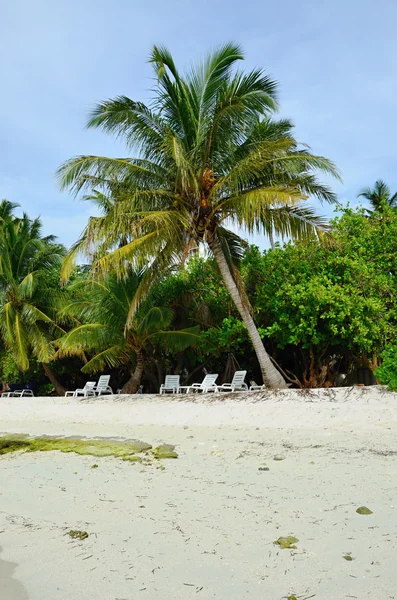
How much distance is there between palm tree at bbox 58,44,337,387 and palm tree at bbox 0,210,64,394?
8.05 meters

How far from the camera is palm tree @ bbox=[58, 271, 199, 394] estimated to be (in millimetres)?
16328

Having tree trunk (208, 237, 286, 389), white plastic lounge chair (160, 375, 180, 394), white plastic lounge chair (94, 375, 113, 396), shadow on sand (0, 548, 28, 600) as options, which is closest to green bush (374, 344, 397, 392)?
tree trunk (208, 237, 286, 389)

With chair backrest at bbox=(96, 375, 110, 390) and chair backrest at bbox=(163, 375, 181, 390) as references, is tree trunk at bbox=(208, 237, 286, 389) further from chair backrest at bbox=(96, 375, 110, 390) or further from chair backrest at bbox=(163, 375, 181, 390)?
chair backrest at bbox=(96, 375, 110, 390)

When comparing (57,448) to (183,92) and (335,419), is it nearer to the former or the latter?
(335,419)

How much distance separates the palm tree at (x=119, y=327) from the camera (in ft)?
53.6

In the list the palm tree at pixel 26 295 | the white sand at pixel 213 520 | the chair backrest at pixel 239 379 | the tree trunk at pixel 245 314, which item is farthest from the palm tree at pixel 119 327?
the white sand at pixel 213 520

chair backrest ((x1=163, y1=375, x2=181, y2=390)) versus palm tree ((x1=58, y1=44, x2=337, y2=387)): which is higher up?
palm tree ((x1=58, y1=44, x2=337, y2=387))

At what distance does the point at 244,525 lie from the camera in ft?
15.3

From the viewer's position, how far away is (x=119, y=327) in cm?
1669

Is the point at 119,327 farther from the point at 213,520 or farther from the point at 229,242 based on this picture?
the point at 213,520

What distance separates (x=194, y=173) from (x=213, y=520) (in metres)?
9.47

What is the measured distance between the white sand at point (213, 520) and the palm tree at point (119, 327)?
6.53 meters

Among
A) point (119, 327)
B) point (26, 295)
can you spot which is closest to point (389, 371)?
point (119, 327)

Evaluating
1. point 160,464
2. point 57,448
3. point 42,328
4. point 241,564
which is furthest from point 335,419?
point 42,328
